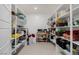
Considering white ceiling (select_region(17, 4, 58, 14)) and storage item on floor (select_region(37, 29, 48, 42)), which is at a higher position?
white ceiling (select_region(17, 4, 58, 14))

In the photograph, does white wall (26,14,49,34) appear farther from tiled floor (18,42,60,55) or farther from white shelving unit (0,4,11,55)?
white shelving unit (0,4,11,55)

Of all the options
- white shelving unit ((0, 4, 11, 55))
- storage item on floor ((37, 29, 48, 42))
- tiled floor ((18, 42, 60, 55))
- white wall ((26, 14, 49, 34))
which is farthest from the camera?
storage item on floor ((37, 29, 48, 42))

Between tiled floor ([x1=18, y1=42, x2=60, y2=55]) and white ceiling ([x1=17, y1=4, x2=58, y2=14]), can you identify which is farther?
white ceiling ([x1=17, y1=4, x2=58, y2=14])

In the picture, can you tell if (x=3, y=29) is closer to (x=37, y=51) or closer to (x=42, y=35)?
(x=37, y=51)

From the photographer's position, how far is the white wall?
365 centimetres

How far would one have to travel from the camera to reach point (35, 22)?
3812 millimetres

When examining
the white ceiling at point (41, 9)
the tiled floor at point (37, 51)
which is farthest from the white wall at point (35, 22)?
the tiled floor at point (37, 51)

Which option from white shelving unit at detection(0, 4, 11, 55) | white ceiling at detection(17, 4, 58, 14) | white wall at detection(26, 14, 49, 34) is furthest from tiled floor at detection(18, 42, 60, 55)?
white ceiling at detection(17, 4, 58, 14)

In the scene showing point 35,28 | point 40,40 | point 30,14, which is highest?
point 30,14

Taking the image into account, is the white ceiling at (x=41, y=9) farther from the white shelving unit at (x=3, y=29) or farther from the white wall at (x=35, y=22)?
the white shelving unit at (x=3, y=29)

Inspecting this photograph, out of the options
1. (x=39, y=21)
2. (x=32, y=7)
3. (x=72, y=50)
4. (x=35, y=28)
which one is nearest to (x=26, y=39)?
(x=35, y=28)

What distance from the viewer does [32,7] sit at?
148 inches
